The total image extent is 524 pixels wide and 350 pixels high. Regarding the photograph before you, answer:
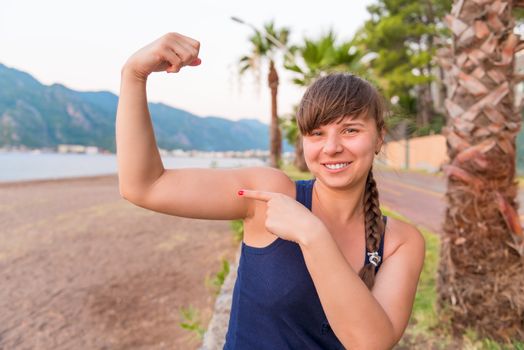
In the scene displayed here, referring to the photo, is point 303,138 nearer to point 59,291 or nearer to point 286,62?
point 59,291

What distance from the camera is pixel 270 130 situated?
56.7ft

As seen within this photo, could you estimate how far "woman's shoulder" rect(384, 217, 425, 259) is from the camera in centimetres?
129

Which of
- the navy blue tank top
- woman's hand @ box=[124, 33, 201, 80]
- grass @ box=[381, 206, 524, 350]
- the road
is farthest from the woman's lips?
the road

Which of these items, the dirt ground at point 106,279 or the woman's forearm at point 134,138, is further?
the dirt ground at point 106,279

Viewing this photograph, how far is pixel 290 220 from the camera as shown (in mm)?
1034

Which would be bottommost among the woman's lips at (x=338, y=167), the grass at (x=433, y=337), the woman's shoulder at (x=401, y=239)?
the grass at (x=433, y=337)

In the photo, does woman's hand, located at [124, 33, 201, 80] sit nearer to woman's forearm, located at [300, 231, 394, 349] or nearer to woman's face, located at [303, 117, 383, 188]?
woman's face, located at [303, 117, 383, 188]

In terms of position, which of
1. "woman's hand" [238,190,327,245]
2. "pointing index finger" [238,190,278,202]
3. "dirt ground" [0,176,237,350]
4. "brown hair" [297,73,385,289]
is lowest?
"dirt ground" [0,176,237,350]

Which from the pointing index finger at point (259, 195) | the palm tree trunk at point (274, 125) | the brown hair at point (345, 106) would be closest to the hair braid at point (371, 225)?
the brown hair at point (345, 106)

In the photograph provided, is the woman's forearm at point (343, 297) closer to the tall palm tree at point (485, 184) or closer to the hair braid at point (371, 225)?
the hair braid at point (371, 225)

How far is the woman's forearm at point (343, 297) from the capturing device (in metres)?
0.96

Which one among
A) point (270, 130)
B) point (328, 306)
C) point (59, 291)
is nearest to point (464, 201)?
point (328, 306)

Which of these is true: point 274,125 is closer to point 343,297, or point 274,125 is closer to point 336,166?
point 336,166

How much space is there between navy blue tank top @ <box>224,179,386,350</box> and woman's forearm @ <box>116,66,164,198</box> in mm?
369
